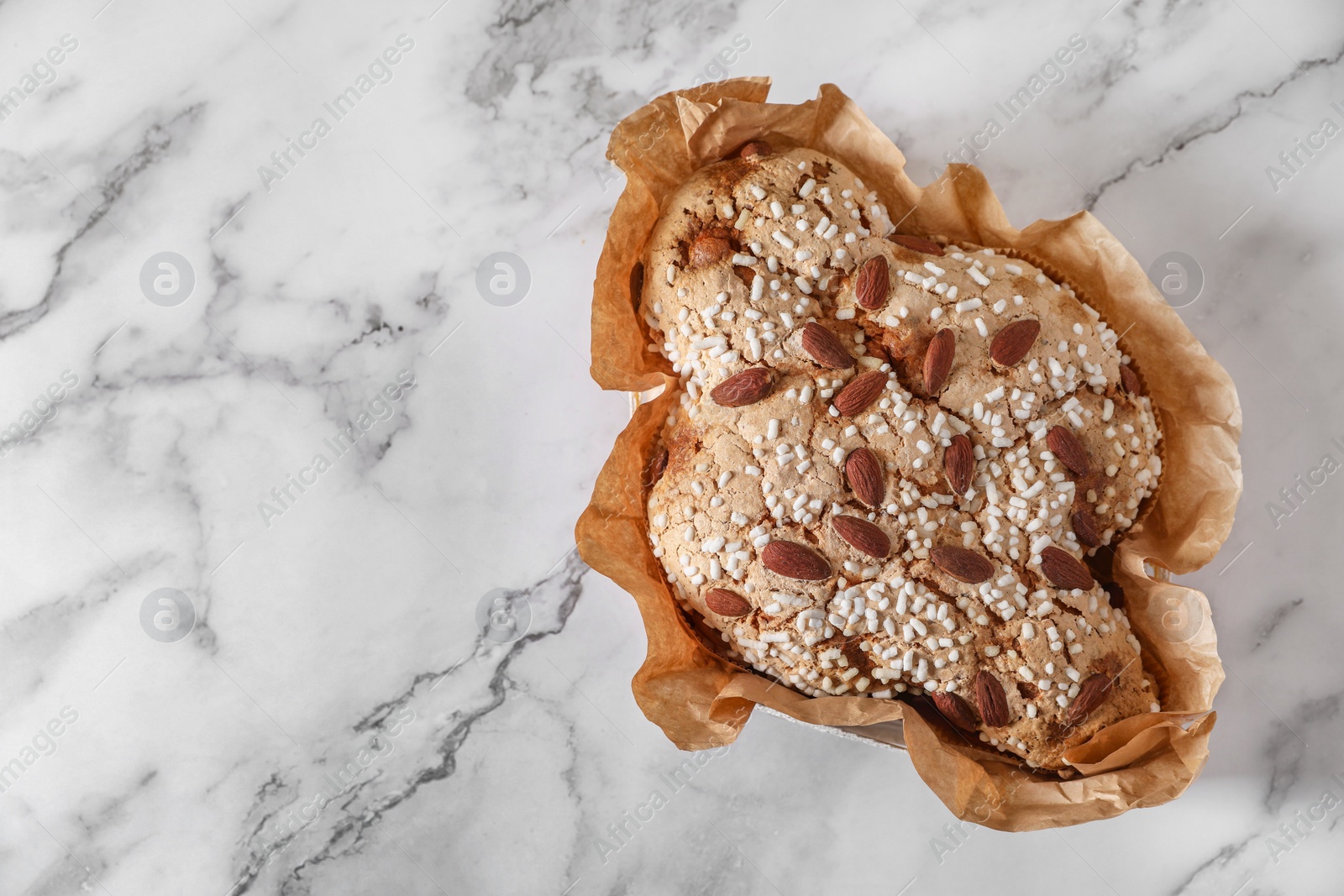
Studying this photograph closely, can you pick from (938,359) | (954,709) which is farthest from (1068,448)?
(954,709)

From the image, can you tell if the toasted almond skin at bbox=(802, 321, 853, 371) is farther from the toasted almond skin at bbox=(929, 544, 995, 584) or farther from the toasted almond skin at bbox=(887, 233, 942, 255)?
the toasted almond skin at bbox=(929, 544, 995, 584)

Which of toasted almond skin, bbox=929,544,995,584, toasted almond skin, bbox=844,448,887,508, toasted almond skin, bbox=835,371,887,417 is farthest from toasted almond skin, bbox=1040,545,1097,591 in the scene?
toasted almond skin, bbox=835,371,887,417

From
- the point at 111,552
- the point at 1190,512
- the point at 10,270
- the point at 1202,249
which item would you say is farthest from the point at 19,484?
the point at 1202,249

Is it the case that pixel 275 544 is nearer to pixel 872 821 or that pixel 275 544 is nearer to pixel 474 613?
pixel 474 613

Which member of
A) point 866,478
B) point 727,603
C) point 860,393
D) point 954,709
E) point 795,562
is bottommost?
point 954,709

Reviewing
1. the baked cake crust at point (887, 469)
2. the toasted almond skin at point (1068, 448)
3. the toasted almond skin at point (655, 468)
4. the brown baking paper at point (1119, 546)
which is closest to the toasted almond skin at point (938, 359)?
the baked cake crust at point (887, 469)

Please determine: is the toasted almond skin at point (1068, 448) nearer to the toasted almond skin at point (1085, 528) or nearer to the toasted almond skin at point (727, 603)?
the toasted almond skin at point (1085, 528)

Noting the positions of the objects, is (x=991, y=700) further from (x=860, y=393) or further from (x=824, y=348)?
(x=824, y=348)
